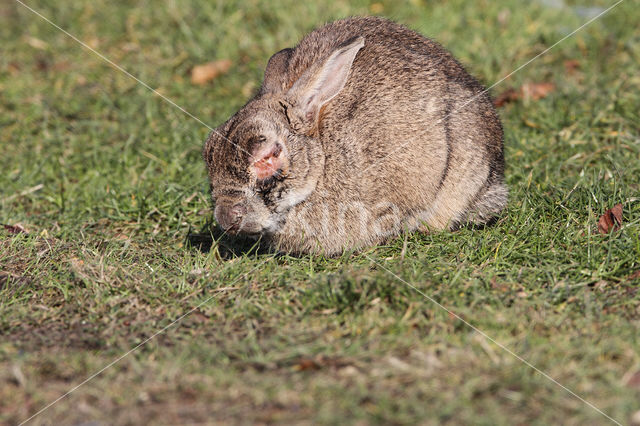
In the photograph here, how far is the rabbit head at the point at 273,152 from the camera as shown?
4.46 meters

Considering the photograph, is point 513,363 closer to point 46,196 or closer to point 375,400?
point 375,400

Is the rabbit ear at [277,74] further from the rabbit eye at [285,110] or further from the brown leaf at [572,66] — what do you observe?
the brown leaf at [572,66]

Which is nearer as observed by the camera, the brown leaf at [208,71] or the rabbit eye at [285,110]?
the rabbit eye at [285,110]

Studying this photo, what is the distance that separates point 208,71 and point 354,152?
3038mm

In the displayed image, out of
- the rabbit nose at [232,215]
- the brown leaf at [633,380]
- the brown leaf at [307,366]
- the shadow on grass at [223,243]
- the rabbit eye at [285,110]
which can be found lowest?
the shadow on grass at [223,243]

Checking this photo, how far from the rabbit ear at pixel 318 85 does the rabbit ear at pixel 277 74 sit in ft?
0.88

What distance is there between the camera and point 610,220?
4.65 metres

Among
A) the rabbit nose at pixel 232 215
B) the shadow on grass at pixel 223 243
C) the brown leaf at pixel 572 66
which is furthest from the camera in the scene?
the brown leaf at pixel 572 66

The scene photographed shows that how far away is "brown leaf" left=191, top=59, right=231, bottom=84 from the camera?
7281mm

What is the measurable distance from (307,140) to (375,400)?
6.69ft

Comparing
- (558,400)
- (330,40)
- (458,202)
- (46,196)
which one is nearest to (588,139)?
(458,202)

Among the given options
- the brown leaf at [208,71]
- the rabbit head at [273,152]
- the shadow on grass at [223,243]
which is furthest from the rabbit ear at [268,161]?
the brown leaf at [208,71]

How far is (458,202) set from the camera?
5.00 meters

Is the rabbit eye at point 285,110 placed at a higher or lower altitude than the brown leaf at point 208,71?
higher
